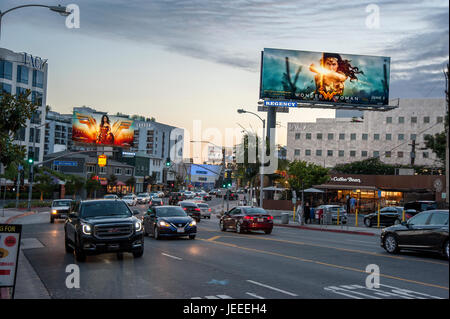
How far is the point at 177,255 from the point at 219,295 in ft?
24.1

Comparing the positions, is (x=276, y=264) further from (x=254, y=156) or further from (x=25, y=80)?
(x=25, y=80)

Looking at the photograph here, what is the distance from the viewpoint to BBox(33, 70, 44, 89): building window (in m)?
85.2

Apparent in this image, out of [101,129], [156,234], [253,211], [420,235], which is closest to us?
[420,235]

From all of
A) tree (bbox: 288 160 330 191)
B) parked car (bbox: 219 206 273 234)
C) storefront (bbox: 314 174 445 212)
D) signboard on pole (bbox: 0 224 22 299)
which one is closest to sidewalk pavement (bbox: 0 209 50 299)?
signboard on pole (bbox: 0 224 22 299)

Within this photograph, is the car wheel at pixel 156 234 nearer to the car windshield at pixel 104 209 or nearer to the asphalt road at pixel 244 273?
the asphalt road at pixel 244 273

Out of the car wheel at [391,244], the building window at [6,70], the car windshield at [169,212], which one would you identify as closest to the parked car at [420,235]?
the car wheel at [391,244]

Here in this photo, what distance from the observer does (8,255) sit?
26.5ft

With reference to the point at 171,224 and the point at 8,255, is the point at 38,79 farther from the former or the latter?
the point at 8,255

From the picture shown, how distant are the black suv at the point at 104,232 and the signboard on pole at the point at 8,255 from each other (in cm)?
722

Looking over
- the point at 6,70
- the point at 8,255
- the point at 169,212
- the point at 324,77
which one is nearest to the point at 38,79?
the point at 6,70

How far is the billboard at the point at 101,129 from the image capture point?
99.6 metres

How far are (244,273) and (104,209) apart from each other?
610 centimetres

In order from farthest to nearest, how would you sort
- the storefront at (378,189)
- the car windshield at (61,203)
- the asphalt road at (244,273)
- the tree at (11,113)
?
1. the storefront at (378,189)
2. the car windshield at (61,203)
3. the tree at (11,113)
4. the asphalt road at (244,273)

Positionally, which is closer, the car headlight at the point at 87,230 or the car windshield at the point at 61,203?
the car headlight at the point at 87,230
